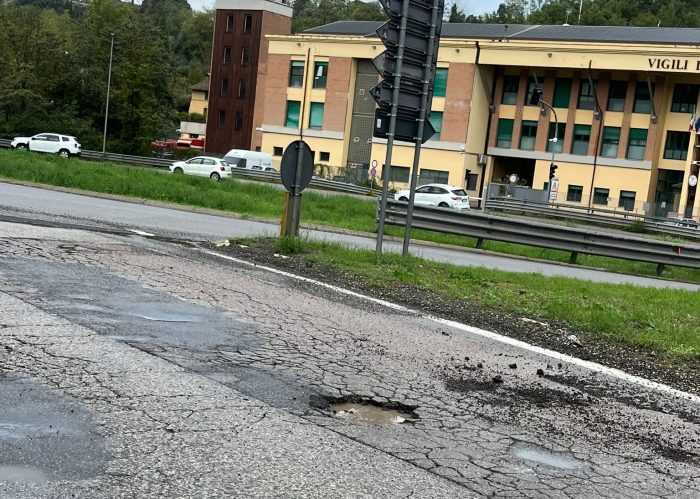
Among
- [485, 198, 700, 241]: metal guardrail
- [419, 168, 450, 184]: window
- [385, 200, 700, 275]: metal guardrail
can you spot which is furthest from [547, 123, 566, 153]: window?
[385, 200, 700, 275]: metal guardrail

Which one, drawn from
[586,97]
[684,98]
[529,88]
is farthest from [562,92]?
[684,98]

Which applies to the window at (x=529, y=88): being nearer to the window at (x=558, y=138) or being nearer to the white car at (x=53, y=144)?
the window at (x=558, y=138)

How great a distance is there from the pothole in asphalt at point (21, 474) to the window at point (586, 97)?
60.8 metres

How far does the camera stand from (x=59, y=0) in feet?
652

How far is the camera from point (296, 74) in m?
70.9

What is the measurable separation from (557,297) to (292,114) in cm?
6224

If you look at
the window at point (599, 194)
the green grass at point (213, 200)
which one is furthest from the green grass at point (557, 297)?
the window at point (599, 194)

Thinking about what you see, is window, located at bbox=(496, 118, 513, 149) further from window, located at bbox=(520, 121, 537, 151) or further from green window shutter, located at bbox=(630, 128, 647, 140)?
green window shutter, located at bbox=(630, 128, 647, 140)

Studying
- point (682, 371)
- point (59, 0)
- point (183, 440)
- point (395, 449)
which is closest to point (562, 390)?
point (682, 371)

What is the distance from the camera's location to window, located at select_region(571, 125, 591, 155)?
60688 millimetres

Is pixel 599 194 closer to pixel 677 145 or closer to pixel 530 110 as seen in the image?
pixel 677 145

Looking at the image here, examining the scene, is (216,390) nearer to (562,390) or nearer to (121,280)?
(562,390)

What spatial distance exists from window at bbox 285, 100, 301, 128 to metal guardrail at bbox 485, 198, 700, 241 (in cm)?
2584

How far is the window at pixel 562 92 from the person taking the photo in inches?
2432
